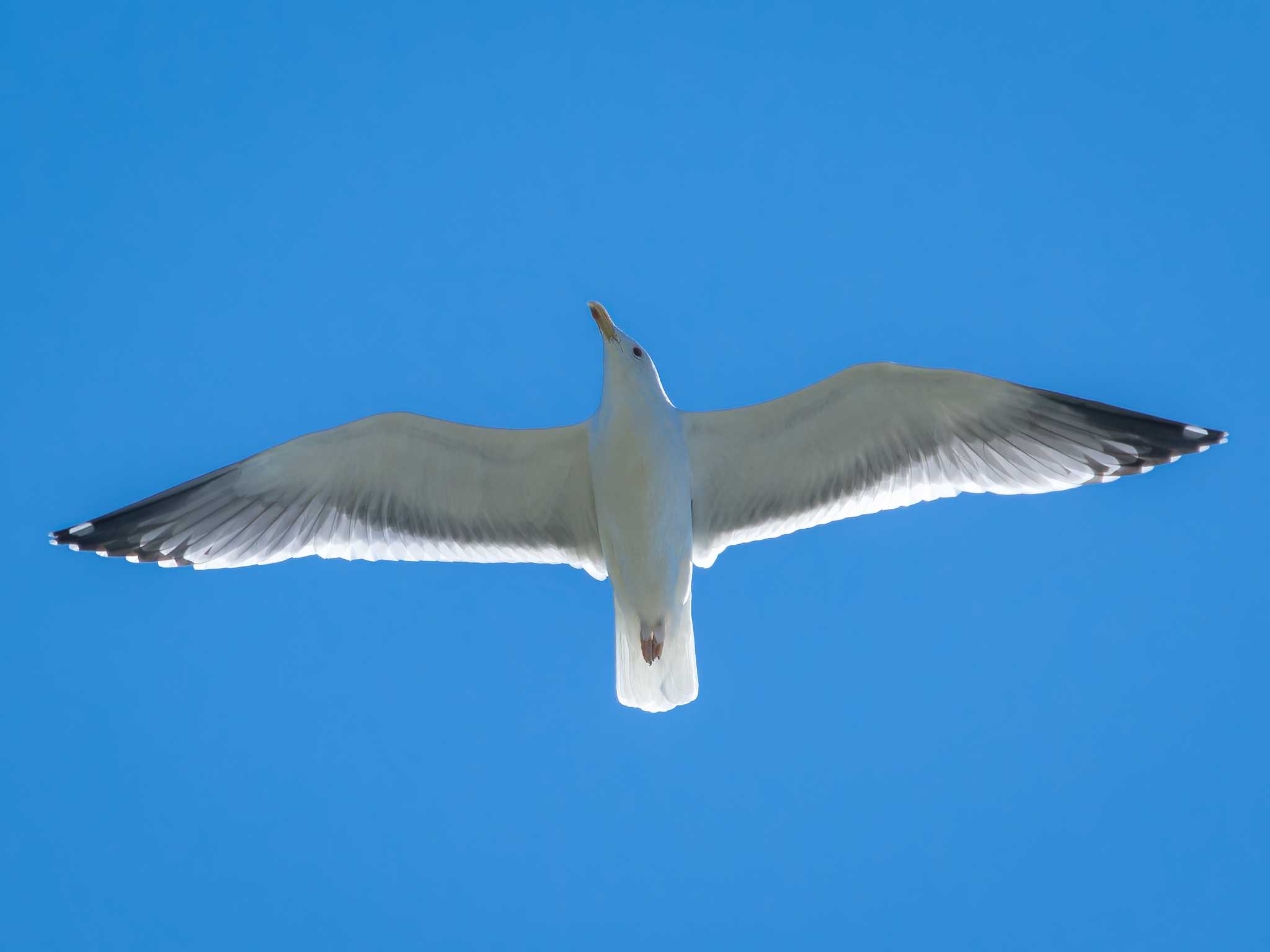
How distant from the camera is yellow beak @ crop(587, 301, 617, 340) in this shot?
557 centimetres

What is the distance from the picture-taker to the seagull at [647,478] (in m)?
5.64

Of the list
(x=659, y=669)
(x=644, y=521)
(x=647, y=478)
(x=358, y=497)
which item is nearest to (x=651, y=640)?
(x=659, y=669)

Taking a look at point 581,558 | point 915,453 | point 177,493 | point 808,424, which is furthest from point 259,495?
point 915,453

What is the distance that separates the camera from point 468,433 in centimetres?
585

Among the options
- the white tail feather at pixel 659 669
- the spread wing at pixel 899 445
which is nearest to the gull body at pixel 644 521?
the white tail feather at pixel 659 669

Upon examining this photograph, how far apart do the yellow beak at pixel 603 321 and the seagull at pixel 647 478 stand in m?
0.01

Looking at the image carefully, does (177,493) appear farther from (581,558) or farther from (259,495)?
(581,558)

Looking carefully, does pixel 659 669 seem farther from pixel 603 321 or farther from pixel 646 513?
pixel 603 321

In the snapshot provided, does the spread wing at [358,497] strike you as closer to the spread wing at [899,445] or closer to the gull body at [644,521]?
the gull body at [644,521]

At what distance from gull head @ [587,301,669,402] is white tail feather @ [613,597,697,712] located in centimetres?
115

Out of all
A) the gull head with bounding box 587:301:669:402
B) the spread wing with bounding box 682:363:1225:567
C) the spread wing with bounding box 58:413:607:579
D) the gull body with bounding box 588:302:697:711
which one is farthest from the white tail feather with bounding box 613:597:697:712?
the gull head with bounding box 587:301:669:402

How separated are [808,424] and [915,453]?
583 mm

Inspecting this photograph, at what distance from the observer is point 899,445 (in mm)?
5918

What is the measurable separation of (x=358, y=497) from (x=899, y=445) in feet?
9.34
